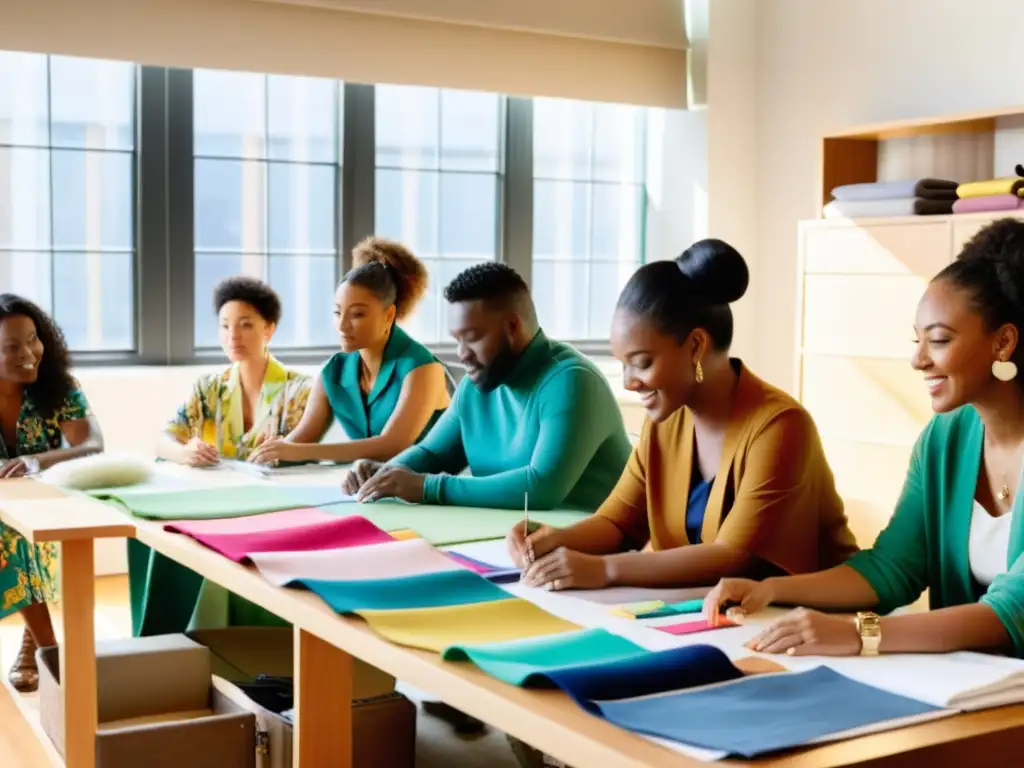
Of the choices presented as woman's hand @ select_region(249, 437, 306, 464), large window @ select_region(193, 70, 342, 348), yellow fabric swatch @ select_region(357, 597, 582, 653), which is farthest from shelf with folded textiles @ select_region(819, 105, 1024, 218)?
yellow fabric swatch @ select_region(357, 597, 582, 653)

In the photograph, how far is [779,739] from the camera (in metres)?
1.30

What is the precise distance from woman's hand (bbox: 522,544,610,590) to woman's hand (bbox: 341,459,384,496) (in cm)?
97

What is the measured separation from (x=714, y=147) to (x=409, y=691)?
3200 millimetres

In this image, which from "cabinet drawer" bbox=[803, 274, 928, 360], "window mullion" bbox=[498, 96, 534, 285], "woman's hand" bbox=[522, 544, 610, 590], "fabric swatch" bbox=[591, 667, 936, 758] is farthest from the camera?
"window mullion" bbox=[498, 96, 534, 285]

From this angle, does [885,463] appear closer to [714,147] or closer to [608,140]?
[714,147]

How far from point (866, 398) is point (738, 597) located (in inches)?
122

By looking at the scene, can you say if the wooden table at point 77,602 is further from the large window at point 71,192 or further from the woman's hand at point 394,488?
the large window at point 71,192

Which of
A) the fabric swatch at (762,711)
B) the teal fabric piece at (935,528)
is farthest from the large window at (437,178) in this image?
the fabric swatch at (762,711)

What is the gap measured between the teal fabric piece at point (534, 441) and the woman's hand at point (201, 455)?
537mm

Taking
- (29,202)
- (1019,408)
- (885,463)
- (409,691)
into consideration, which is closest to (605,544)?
(1019,408)

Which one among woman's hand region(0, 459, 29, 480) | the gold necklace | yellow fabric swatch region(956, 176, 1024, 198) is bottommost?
woman's hand region(0, 459, 29, 480)

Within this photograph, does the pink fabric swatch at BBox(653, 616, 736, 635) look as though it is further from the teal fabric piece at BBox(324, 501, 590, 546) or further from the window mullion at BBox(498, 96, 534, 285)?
the window mullion at BBox(498, 96, 534, 285)

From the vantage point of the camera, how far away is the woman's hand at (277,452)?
3326mm

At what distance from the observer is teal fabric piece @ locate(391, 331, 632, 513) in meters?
2.80
